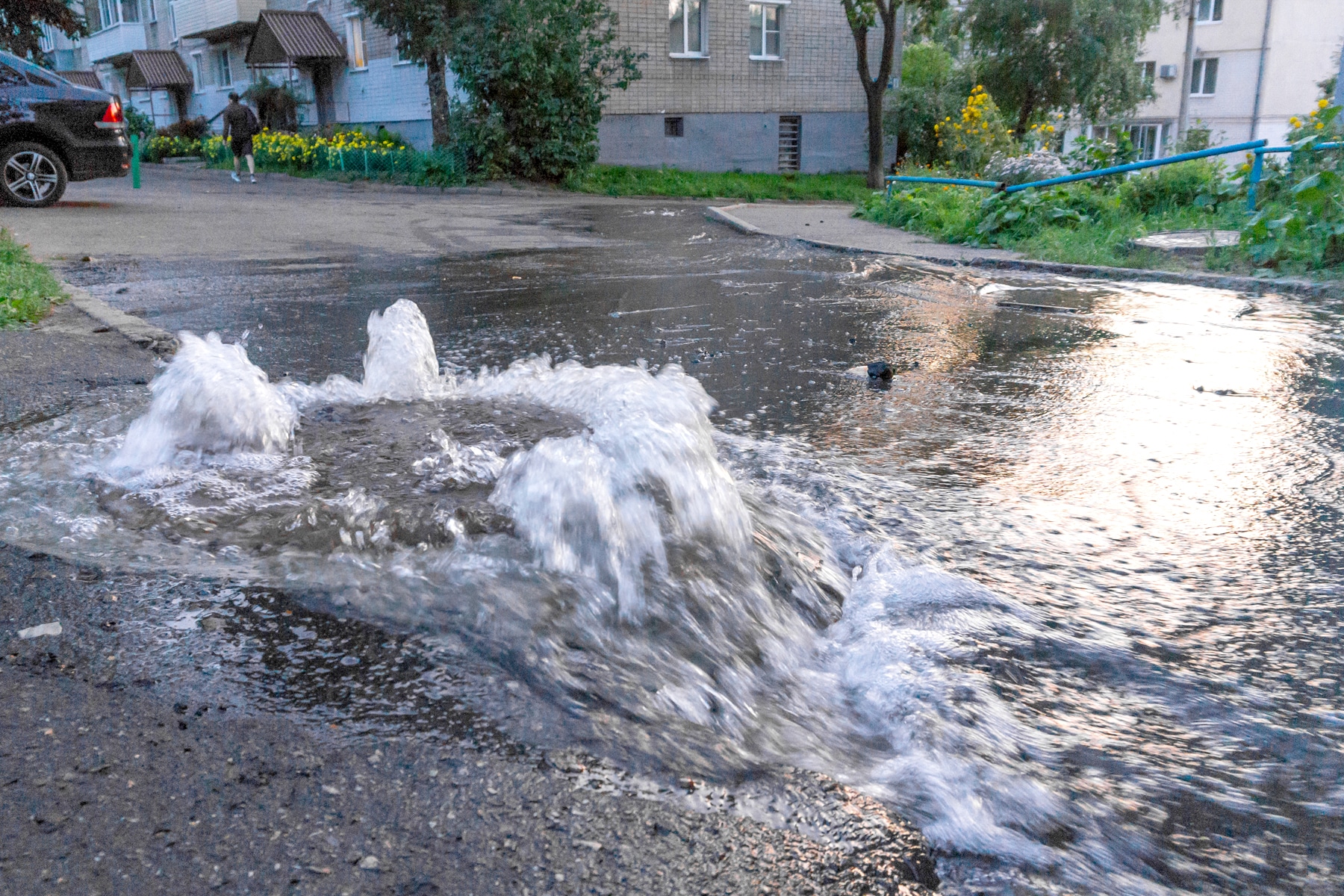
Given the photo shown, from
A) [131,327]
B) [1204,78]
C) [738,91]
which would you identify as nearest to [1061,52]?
[738,91]

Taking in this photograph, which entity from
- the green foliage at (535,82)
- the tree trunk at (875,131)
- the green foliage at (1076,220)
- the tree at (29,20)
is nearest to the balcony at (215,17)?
the tree at (29,20)

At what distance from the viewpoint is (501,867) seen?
177 cm

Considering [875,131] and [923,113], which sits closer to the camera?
[875,131]

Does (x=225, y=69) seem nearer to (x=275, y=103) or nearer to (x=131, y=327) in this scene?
(x=275, y=103)

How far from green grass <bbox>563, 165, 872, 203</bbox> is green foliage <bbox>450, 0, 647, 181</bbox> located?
0.88m

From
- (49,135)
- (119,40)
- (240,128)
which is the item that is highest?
(119,40)

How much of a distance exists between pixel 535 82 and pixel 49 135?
11140 mm

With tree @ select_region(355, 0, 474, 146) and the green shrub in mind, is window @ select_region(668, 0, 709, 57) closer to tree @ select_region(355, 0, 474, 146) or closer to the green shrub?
tree @ select_region(355, 0, 474, 146)

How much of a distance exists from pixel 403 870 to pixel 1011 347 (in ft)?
18.6

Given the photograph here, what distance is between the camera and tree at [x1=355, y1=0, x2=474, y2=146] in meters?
22.7

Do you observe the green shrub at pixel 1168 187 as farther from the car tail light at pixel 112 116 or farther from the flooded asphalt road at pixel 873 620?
the car tail light at pixel 112 116

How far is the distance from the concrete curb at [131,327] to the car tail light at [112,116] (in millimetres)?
8919

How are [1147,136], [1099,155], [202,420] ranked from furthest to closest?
[1147,136] → [1099,155] → [202,420]

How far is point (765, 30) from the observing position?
3031 cm
